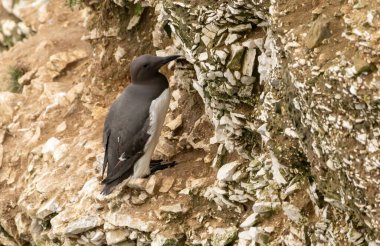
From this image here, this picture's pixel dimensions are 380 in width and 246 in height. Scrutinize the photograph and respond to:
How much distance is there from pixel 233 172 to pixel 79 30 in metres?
6.02

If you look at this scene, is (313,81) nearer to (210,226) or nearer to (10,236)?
(210,226)

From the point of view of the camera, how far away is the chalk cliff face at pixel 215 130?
600cm

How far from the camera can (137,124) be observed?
29.0 feet

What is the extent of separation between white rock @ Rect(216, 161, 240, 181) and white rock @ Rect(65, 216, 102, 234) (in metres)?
1.79

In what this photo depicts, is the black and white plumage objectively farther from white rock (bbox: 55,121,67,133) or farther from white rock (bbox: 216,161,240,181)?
white rock (bbox: 55,121,67,133)

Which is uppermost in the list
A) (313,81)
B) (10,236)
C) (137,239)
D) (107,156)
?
(313,81)

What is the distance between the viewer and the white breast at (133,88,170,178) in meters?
8.80

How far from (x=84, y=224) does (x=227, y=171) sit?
211 cm

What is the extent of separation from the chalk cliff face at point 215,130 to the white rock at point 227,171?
0.02 metres

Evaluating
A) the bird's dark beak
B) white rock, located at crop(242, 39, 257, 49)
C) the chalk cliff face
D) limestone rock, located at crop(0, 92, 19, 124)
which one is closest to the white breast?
the chalk cliff face

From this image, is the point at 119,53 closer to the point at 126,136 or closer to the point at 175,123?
the point at 175,123

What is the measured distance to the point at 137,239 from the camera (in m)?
8.53

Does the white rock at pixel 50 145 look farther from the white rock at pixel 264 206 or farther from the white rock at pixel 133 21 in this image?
the white rock at pixel 264 206

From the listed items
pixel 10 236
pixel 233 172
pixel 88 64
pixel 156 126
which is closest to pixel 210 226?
pixel 233 172
